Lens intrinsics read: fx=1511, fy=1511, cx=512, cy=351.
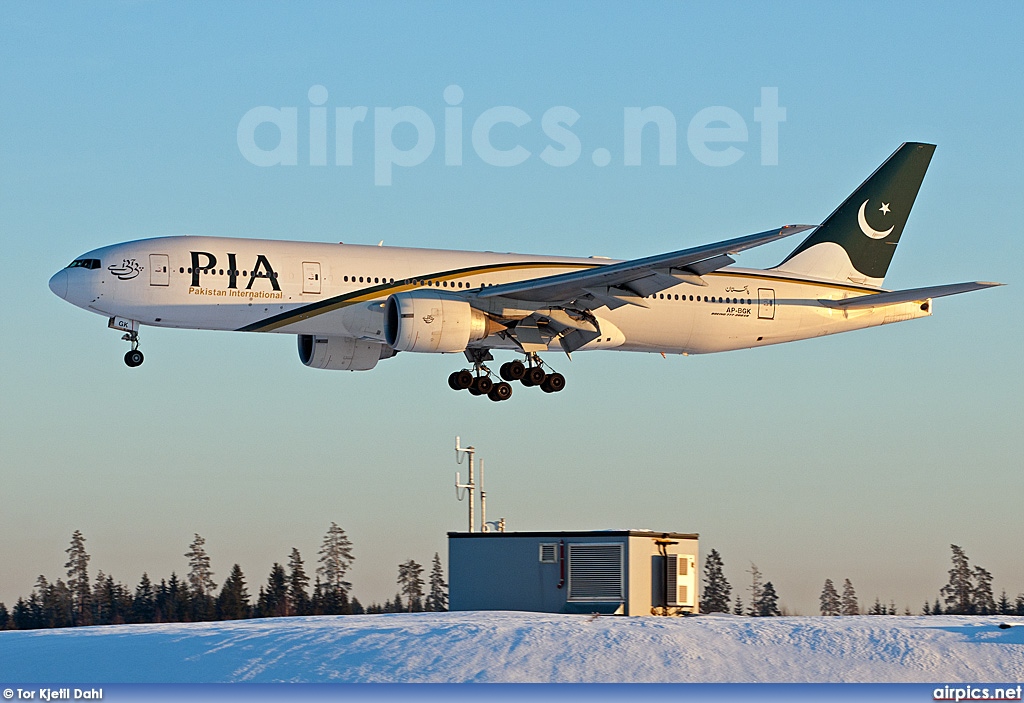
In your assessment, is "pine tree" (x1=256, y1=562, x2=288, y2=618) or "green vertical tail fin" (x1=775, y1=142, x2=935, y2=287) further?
"pine tree" (x1=256, y1=562, x2=288, y2=618)

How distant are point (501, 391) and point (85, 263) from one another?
46.2 ft

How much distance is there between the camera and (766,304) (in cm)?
5369

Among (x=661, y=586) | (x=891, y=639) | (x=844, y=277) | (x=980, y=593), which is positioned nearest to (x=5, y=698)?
(x=661, y=586)

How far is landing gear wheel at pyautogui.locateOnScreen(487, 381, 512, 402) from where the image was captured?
50531 millimetres

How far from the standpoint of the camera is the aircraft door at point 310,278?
152 ft

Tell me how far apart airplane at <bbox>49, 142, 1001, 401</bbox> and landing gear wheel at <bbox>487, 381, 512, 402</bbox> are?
0.05 metres

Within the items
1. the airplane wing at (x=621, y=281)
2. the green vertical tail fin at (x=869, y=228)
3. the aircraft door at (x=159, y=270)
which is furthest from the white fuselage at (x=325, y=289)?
the green vertical tail fin at (x=869, y=228)

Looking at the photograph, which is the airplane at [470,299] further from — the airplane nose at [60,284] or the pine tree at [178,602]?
the pine tree at [178,602]

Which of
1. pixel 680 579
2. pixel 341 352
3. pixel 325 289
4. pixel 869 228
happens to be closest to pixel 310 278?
pixel 325 289

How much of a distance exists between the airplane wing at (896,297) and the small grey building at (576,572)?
13.9 meters

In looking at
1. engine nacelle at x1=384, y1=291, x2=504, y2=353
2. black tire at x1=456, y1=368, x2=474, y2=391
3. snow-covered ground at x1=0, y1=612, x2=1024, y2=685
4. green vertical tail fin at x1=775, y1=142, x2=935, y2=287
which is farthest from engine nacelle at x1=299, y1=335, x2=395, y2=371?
green vertical tail fin at x1=775, y1=142, x2=935, y2=287

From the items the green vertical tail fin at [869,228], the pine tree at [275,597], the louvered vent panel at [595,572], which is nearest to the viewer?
the louvered vent panel at [595,572]

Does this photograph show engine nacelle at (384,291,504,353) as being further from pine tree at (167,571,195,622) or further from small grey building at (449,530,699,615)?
pine tree at (167,571,195,622)

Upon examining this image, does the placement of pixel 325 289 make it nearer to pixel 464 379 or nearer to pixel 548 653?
pixel 464 379
